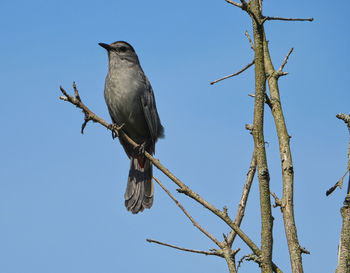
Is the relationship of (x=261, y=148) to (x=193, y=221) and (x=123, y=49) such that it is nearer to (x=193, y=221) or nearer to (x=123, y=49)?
(x=193, y=221)

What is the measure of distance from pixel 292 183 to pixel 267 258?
2.51 feet

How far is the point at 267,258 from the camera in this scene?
230 centimetres

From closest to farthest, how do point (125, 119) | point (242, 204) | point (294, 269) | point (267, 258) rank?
point (267, 258), point (294, 269), point (242, 204), point (125, 119)

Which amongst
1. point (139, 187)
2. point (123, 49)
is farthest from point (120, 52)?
point (139, 187)

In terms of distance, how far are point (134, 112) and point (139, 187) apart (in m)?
1.06

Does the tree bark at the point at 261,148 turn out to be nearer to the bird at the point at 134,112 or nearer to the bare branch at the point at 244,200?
the bare branch at the point at 244,200

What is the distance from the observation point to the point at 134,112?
6090 millimetres

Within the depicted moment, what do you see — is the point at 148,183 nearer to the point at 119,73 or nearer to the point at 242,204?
the point at 119,73

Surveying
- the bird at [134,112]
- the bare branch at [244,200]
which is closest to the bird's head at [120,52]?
the bird at [134,112]

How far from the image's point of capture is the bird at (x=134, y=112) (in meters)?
6.09

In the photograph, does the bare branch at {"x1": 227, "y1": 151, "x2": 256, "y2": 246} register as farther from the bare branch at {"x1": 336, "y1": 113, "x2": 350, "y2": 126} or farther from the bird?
the bird

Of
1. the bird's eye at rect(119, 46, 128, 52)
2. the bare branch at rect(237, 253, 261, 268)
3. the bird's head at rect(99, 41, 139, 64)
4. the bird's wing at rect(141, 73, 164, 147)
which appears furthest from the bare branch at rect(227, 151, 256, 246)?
the bird's eye at rect(119, 46, 128, 52)

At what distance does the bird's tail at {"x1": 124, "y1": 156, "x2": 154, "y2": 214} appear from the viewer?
617 cm

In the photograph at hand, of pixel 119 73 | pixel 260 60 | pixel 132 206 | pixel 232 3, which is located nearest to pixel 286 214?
pixel 260 60
